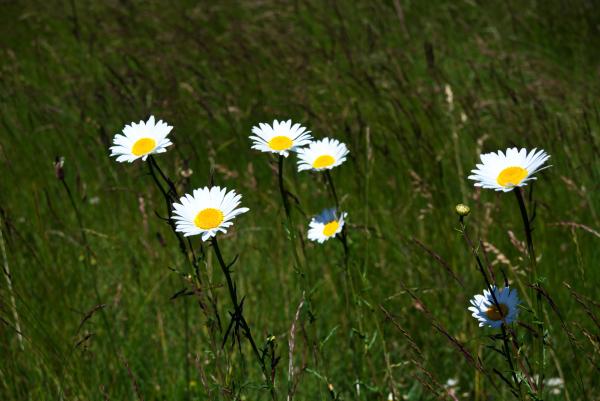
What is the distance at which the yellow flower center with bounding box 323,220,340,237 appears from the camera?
5.55ft

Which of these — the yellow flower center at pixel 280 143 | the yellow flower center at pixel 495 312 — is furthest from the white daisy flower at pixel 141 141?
the yellow flower center at pixel 495 312

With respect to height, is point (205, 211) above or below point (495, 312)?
above

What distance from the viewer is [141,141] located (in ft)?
4.69

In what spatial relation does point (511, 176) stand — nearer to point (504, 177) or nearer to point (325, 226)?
point (504, 177)

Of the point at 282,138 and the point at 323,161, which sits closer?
the point at 282,138

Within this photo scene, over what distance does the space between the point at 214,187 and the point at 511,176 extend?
1.94ft

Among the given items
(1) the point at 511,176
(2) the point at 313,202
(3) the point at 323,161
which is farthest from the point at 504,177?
(2) the point at 313,202

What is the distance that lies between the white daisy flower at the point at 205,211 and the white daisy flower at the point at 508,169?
1.50 feet

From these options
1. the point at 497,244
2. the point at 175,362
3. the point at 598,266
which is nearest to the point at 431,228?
the point at 497,244

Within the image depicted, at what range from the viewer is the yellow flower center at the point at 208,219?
1.26m

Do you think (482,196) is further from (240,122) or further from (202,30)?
(202,30)

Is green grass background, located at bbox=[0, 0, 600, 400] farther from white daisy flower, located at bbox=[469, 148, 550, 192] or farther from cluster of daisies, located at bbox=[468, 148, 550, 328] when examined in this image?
white daisy flower, located at bbox=[469, 148, 550, 192]

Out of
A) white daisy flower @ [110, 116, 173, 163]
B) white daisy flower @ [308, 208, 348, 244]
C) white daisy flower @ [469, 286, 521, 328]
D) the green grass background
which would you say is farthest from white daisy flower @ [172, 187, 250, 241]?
white daisy flower @ [469, 286, 521, 328]

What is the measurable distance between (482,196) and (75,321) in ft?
5.22
